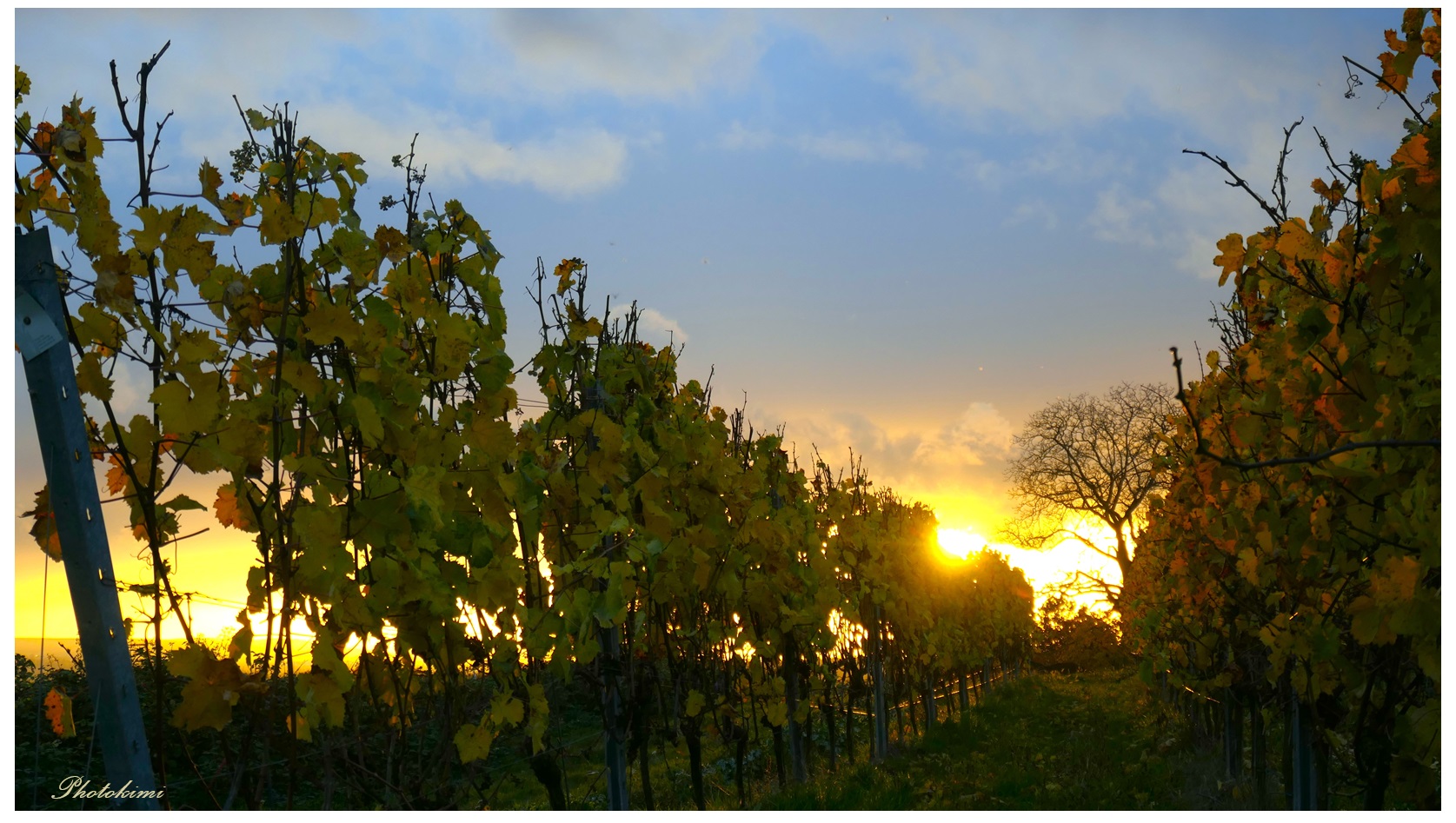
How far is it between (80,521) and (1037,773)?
27.8 feet

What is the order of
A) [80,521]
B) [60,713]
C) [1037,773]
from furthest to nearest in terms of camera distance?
1. [1037,773]
2. [60,713]
3. [80,521]

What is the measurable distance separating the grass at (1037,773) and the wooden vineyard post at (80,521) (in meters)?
5.04

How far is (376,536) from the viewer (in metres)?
2.52

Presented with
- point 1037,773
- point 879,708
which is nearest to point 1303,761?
point 1037,773

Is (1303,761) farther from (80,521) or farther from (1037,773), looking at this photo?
(80,521)

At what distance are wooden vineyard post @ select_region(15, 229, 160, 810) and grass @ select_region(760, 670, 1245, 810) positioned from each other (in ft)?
16.5

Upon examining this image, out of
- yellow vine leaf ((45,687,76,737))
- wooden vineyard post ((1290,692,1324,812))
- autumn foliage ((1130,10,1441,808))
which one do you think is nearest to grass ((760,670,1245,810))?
wooden vineyard post ((1290,692,1324,812))

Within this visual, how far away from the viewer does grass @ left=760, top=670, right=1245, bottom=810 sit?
7227 mm

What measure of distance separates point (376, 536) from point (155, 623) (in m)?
0.53

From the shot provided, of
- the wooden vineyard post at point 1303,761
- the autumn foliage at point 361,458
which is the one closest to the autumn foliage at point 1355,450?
the wooden vineyard post at point 1303,761

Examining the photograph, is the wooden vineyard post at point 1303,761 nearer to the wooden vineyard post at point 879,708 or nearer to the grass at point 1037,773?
the grass at point 1037,773

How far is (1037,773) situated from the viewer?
8.65 metres

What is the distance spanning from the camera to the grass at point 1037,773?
7.23m

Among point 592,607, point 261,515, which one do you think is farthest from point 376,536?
point 592,607
